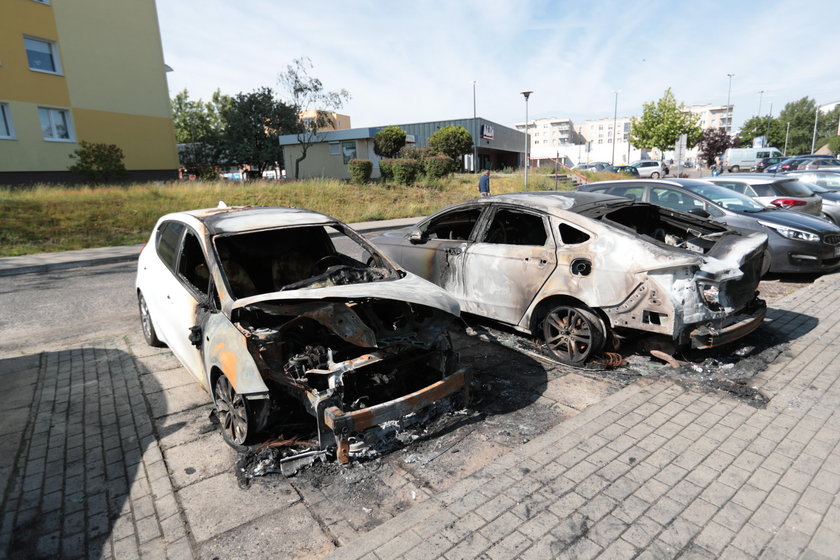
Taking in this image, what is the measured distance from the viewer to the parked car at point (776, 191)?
9758 mm

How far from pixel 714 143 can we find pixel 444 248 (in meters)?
62.1

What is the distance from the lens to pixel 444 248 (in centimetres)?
565

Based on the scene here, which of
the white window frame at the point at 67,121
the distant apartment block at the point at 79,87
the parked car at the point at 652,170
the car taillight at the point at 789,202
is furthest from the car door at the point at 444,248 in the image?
the parked car at the point at 652,170

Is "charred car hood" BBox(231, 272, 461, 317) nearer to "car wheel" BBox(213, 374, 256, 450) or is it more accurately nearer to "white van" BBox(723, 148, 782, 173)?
"car wheel" BBox(213, 374, 256, 450)

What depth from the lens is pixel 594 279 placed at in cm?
436

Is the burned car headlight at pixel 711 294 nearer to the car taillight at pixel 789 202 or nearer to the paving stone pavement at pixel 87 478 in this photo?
the paving stone pavement at pixel 87 478

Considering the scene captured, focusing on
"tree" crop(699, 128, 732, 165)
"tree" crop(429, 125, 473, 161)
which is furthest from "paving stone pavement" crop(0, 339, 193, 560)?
"tree" crop(699, 128, 732, 165)

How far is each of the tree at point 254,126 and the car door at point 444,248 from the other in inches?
1316

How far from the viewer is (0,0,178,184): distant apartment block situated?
20.4 m

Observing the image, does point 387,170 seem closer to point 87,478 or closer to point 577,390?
point 577,390

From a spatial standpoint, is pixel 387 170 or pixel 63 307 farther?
pixel 387 170

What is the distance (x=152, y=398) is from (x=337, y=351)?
1.96 m

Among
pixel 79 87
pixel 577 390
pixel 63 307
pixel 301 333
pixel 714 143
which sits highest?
pixel 79 87

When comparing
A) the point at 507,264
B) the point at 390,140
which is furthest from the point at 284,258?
Answer: the point at 390,140
